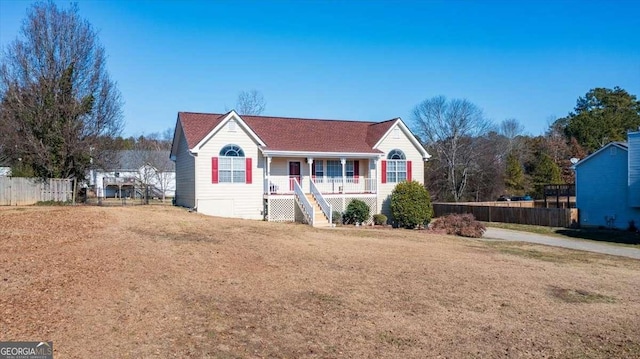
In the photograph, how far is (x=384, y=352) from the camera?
21.8ft

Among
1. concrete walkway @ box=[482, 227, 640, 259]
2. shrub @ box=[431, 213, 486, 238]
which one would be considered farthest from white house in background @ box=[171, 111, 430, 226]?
concrete walkway @ box=[482, 227, 640, 259]

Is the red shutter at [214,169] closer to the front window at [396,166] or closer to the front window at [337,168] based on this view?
the front window at [337,168]

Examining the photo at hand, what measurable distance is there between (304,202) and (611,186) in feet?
67.7

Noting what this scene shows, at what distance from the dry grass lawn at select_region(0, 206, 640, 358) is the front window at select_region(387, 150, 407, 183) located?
14.7 metres

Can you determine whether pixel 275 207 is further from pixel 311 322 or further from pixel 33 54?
pixel 311 322

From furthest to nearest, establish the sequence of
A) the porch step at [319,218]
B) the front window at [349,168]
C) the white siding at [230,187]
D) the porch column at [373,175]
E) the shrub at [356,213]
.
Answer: the front window at [349,168], the porch column at [373,175], the shrub at [356,213], the white siding at [230,187], the porch step at [319,218]

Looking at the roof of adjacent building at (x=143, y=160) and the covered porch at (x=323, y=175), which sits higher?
the roof of adjacent building at (x=143, y=160)

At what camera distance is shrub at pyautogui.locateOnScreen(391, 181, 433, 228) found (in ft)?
87.2

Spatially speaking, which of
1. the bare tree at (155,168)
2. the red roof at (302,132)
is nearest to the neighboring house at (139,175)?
the bare tree at (155,168)

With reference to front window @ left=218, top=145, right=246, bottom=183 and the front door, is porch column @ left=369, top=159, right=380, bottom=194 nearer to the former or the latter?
the front door

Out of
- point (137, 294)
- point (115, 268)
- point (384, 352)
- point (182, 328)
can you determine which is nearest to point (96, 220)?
point (115, 268)

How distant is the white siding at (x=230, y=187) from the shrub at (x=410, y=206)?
7.71 m

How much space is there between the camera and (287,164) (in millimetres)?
27500

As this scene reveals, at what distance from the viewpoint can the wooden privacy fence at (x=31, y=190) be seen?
23.6 meters
